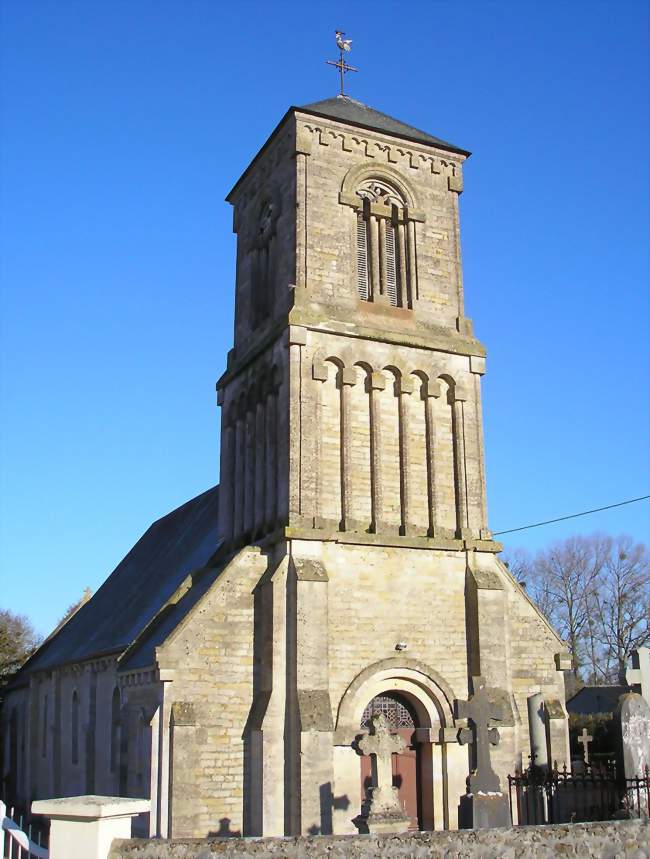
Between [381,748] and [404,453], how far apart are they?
24.9 feet

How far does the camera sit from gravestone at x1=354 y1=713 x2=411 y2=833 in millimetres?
12977

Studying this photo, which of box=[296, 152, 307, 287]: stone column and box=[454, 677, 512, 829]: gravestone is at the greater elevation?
box=[296, 152, 307, 287]: stone column

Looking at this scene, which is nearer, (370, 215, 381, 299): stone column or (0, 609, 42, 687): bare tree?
(370, 215, 381, 299): stone column

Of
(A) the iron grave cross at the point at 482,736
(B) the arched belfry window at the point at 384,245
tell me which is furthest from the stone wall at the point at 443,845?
(B) the arched belfry window at the point at 384,245

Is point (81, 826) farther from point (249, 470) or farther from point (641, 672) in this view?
point (641, 672)

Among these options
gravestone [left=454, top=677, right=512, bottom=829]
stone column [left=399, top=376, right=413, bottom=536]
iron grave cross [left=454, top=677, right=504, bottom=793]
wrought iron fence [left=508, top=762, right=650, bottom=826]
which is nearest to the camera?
wrought iron fence [left=508, top=762, right=650, bottom=826]

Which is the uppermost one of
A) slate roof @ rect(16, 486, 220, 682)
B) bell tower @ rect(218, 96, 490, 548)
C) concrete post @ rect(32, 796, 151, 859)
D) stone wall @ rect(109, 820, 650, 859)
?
bell tower @ rect(218, 96, 490, 548)

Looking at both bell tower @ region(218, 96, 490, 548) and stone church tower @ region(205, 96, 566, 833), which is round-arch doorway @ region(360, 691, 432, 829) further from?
bell tower @ region(218, 96, 490, 548)

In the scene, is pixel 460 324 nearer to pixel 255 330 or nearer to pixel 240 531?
pixel 255 330

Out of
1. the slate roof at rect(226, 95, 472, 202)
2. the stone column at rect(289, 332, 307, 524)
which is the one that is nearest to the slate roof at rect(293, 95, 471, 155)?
the slate roof at rect(226, 95, 472, 202)

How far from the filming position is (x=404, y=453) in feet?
67.3

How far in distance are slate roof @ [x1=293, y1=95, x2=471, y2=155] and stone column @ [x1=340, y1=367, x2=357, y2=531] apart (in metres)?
6.55

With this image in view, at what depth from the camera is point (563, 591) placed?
5119 centimetres

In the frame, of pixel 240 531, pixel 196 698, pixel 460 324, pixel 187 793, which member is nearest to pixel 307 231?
pixel 460 324
